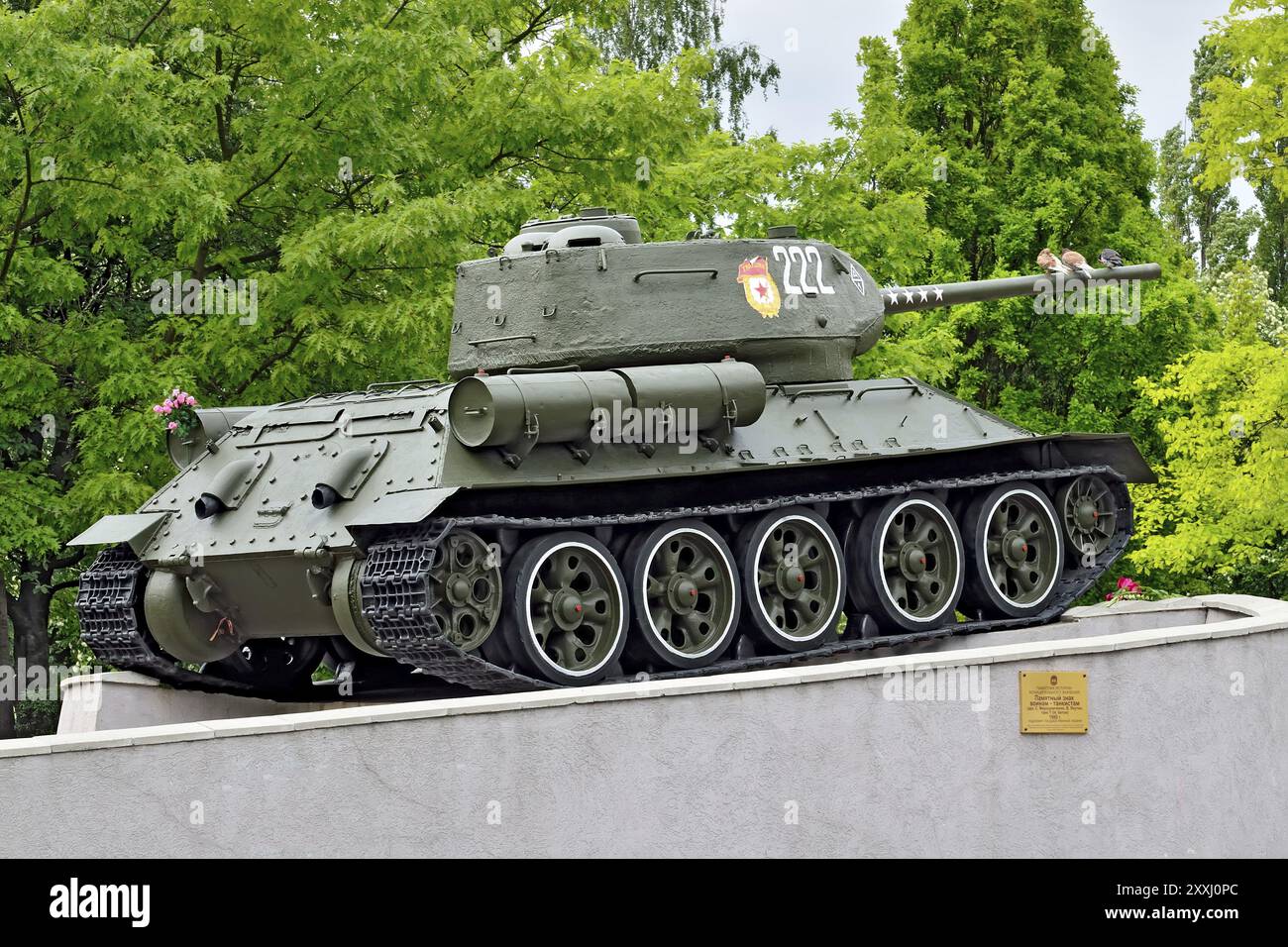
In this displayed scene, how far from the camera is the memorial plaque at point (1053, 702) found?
10.9 metres

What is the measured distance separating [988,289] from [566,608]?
22.7 ft

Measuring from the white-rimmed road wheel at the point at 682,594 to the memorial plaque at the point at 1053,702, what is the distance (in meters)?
3.04

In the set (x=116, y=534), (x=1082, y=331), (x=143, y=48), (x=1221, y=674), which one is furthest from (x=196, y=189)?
(x=1082, y=331)

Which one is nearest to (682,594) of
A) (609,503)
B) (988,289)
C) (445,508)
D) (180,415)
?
(609,503)

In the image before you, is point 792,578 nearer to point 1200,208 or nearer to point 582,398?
point 582,398

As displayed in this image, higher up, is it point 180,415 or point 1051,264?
point 1051,264

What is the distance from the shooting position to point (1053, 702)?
1099 cm

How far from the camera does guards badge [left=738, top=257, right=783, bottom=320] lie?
48.1ft

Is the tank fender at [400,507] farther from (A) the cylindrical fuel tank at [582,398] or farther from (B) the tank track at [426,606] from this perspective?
(A) the cylindrical fuel tank at [582,398]

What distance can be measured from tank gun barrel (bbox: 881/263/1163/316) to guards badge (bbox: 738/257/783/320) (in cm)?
225

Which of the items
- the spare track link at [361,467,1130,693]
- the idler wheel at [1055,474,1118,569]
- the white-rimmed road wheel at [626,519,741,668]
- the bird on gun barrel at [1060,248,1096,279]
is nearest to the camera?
the spare track link at [361,467,1130,693]

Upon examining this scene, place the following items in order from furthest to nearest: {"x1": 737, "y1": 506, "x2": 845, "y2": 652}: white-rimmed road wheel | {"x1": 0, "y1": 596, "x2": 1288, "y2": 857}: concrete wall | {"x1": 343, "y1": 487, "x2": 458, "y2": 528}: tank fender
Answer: {"x1": 737, "y1": 506, "x2": 845, "y2": 652}: white-rimmed road wheel
{"x1": 343, "y1": 487, "x2": 458, "y2": 528}: tank fender
{"x1": 0, "y1": 596, "x2": 1288, "y2": 857}: concrete wall

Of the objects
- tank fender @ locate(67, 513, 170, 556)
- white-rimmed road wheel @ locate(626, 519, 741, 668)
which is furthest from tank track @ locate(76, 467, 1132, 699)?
tank fender @ locate(67, 513, 170, 556)

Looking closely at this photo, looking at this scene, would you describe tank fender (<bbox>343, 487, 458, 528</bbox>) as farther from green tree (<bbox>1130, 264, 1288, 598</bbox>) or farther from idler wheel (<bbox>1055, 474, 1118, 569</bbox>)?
green tree (<bbox>1130, 264, 1288, 598</bbox>)
